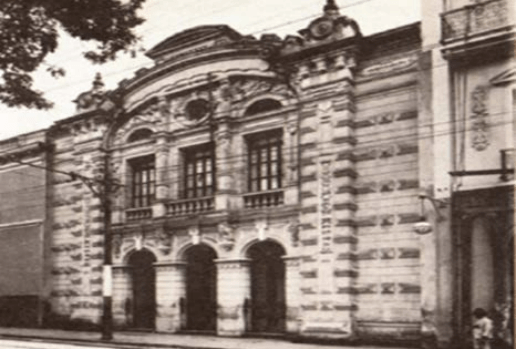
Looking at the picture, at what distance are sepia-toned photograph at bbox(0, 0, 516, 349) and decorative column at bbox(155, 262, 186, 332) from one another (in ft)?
0.20

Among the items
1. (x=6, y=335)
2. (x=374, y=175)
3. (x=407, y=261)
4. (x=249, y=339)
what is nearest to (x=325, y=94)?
(x=374, y=175)

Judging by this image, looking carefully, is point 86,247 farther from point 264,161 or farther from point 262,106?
point 262,106

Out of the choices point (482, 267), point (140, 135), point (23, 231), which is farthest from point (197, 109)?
point (482, 267)

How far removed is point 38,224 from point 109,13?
1839 cm

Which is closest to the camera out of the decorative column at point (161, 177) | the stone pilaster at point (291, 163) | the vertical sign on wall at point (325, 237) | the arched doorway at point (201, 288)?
the vertical sign on wall at point (325, 237)

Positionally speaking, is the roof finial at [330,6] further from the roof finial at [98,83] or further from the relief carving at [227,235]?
the roof finial at [98,83]

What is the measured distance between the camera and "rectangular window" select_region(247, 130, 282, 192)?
22.6 meters

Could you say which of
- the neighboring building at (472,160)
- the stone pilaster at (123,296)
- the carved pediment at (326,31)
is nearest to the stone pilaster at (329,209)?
the carved pediment at (326,31)

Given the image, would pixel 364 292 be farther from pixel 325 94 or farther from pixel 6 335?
pixel 6 335

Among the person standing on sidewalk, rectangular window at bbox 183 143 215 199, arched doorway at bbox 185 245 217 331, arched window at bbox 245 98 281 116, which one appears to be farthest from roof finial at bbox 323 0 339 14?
the person standing on sidewalk

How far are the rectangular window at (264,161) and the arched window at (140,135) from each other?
4.46 metres

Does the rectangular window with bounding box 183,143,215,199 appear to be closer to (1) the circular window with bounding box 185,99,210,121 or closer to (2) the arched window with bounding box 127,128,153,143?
(1) the circular window with bounding box 185,99,210,121

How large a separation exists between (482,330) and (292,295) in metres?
6.60

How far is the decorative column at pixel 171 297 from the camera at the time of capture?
2434 centimetres
